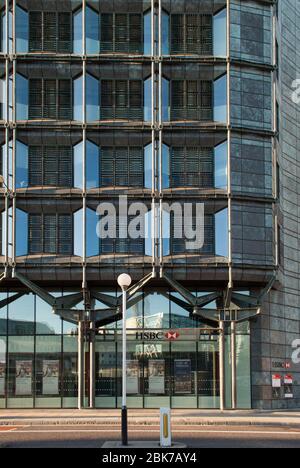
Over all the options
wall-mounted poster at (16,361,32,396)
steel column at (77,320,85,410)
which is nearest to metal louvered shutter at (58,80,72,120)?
steel column at (77,320,85,410)

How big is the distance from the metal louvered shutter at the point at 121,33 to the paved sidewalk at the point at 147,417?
1739 centimetres

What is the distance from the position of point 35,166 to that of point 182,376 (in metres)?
12.4

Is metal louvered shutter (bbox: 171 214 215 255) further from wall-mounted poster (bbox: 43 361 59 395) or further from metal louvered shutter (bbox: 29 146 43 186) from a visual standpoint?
wall-mounted poster (bbox: 43 361 59 395)

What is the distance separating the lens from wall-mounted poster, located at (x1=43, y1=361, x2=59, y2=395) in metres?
37.2

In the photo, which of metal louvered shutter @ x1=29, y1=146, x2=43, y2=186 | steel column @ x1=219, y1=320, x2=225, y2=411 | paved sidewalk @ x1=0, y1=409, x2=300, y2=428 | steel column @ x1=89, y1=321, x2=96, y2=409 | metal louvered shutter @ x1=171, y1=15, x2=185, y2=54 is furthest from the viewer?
metal louvered shutter @ x1=171, y1=15, x2=185, y2=54

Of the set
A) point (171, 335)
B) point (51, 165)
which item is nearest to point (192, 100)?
point (51, 165)

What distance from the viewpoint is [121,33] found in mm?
37562

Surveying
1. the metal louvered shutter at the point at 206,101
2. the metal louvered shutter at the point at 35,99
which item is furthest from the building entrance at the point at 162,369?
the metal louvered shutter at the point at 35,99

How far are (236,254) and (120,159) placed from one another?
286 inches

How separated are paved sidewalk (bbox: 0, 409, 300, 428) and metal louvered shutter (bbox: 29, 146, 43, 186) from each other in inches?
424

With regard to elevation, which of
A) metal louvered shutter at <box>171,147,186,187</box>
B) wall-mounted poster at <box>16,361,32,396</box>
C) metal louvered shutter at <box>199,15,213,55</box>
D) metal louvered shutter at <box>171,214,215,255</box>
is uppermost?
metal louvered shutter at <box>199,15,213,55</box>

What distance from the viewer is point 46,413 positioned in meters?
34.7

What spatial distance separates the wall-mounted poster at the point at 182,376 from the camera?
37.0m

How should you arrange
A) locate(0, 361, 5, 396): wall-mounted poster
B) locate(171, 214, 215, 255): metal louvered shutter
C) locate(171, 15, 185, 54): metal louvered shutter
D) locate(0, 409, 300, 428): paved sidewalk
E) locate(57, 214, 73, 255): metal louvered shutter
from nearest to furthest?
1. locate(0, 409, 300, 428): paved sidewalk
2. locate(171, 214, 215, 255): metal louvered shutter
3. locate(57, 214, 73, 255): metal louvered shutter
4. locate(0, 361, 5, 396): wall-mounted poster
5. locate(171, 15, 185, 54): metal louvered shutter
